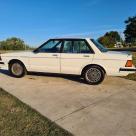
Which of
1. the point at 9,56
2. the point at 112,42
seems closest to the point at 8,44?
the point at 9,56

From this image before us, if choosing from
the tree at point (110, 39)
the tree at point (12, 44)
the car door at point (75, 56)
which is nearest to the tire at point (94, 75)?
the car door at point (75, 56)

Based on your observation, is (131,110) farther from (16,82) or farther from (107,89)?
(16,82)

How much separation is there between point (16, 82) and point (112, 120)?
164 inches

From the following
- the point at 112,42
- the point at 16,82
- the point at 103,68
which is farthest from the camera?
the point at 112,42

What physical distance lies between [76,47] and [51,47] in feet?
3.00

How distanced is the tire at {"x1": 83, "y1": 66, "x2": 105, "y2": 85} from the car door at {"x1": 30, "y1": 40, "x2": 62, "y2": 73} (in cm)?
105

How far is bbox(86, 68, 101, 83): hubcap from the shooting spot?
7199 mm

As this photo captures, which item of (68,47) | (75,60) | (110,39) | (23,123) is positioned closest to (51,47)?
(68,47)

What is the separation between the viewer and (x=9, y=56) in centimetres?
834

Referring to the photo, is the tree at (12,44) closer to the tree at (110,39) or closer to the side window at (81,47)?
the side window at (81,47)

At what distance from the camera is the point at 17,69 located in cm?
836

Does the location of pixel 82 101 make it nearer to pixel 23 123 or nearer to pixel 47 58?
pixel 23 123

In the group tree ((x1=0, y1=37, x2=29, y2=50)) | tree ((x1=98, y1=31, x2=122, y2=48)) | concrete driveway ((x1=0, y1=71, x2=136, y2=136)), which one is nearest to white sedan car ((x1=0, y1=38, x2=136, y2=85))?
concrete driveway ((x1=0, y1=71, x2=136, y2=136))

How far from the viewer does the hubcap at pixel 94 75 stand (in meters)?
7.20
